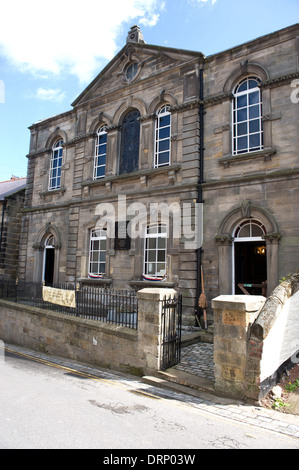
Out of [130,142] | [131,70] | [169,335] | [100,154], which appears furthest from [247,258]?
[131,70]

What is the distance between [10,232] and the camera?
765 inches

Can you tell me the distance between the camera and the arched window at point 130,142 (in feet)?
44.7

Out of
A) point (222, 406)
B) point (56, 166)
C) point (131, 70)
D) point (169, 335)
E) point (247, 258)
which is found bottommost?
point (222, 406)

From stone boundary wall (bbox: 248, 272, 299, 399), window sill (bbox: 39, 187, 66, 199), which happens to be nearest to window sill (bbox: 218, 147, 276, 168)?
stone boundary wall (bbox: 248, 272, 299, 399)

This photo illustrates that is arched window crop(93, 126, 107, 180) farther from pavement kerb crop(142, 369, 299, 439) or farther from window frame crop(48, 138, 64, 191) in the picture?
pavement kerb crop(142, 369, 299, 439)

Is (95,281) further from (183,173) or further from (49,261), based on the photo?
(183,173)

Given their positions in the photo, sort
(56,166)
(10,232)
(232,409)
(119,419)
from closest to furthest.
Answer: (119,419) → (232,409) → (56,166) → (10,232)

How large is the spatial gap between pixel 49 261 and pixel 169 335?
1166 centimetres

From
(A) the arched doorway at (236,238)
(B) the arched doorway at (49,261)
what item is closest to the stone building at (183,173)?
→ (A) the arched doorway at (236,238)

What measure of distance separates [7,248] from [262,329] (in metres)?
17.5

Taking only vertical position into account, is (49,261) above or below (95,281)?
above

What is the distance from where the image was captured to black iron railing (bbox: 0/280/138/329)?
796 cm

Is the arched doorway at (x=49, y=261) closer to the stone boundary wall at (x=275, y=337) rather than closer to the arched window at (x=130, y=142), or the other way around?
the arched window at (x=130, y=142)

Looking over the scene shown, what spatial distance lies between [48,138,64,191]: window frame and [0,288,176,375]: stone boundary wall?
25.8 ft
